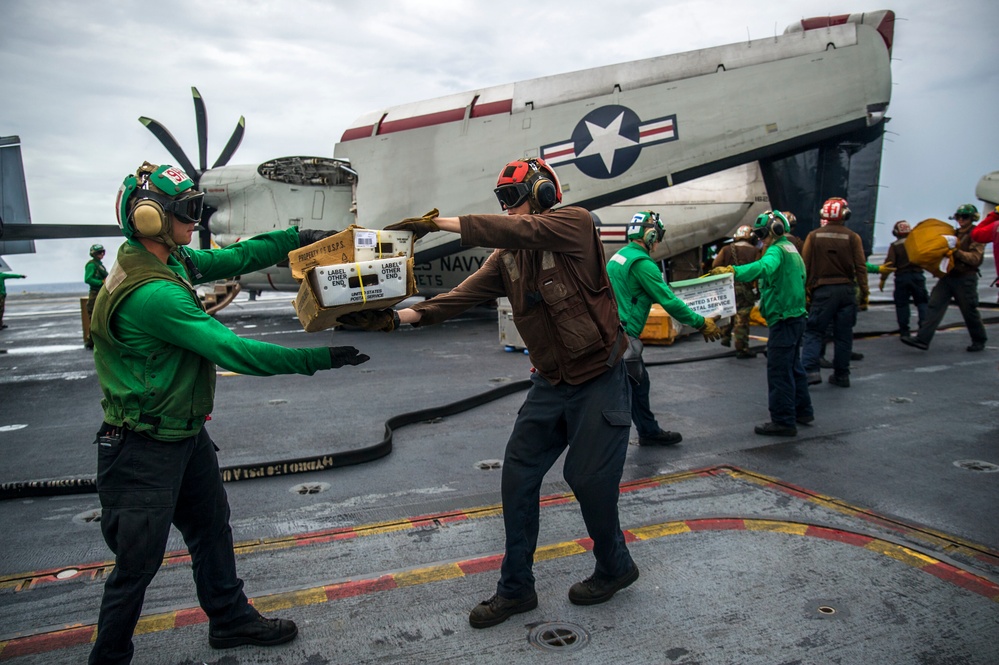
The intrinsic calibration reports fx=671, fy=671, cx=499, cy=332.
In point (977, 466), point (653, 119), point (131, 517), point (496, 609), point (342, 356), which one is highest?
point (653, 119)

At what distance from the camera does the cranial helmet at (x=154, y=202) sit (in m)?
2.53

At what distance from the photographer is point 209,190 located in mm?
16328

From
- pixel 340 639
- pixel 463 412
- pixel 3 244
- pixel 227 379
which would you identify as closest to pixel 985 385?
pixel 463 412

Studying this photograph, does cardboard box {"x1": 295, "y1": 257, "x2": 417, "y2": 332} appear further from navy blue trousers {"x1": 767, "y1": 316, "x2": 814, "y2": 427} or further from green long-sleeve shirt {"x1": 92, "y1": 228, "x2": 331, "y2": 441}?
navy blue trousers {"x1": 767, "y1": 316, "x2": 814, "y2": 427}

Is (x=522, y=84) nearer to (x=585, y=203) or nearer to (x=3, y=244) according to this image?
(x=585, y=203)

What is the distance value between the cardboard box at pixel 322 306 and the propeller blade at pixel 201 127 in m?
16.7

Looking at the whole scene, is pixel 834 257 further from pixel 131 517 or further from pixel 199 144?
pixel 199 144

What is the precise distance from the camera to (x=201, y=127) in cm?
1809

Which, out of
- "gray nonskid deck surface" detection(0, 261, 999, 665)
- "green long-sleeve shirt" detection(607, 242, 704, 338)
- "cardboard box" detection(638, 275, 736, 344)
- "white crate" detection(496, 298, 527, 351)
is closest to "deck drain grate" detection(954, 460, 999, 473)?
"gray nonskid deck surface" detection(0, 261, 999, 665)

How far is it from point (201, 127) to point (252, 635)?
18165 mm

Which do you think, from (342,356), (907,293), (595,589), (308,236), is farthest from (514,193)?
(907,293)

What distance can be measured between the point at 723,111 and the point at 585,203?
3030 mm

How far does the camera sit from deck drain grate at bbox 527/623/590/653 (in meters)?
2.76

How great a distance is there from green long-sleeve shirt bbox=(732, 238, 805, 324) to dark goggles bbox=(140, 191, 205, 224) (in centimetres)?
458
